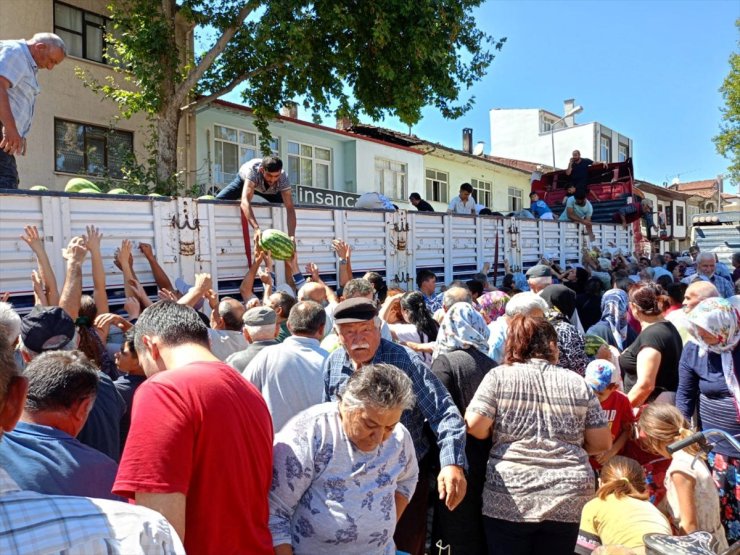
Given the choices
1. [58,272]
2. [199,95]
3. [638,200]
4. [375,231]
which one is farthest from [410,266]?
[638,200]

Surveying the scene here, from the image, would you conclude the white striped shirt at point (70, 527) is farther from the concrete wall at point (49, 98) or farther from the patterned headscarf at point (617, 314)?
the concrete wall at point (49, 98)

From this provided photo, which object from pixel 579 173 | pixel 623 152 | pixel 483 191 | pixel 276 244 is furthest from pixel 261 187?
pixel 623 152

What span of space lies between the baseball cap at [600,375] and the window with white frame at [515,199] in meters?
26.6

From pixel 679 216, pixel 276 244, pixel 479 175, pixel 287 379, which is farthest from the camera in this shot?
pixel 679 216

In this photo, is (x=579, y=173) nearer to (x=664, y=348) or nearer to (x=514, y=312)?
(x=664, y=348)

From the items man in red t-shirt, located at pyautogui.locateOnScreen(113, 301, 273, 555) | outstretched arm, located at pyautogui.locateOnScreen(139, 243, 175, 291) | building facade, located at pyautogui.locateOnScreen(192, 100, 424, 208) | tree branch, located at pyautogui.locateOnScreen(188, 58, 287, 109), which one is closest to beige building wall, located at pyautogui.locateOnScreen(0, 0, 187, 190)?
building facade, located at pyautogui.locateOnScreen(192, 100, 424, 208)

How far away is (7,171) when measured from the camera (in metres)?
4.91

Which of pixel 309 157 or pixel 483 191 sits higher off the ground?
pixel 309 157

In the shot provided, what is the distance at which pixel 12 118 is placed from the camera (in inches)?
179

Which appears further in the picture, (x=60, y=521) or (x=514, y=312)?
(x=514, y=312)

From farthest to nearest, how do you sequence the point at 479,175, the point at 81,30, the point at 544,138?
the point at 544,138 < the point at 479,175 < the point at 81,30

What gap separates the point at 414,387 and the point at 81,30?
1490cm

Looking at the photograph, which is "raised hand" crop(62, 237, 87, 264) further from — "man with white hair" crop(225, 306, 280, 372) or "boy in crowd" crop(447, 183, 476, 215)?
"boy in crowd" crop(447, 183, 476, 215)

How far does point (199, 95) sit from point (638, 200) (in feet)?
39.2
